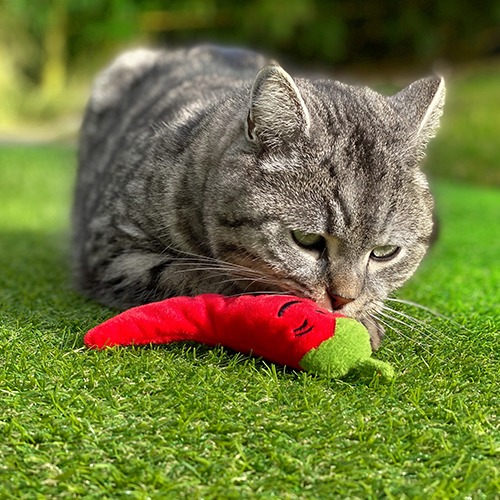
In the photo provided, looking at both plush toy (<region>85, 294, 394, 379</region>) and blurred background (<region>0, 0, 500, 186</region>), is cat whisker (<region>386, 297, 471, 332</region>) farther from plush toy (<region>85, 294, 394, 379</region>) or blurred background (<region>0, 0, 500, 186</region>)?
blurred background (<region>0, 0, 500, 186</region>)

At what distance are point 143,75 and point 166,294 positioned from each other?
1569mm

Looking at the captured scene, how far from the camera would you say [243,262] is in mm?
1629

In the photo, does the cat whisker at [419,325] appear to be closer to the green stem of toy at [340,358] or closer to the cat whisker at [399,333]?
the cat whisker at [399,333]

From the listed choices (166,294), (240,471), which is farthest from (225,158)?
(240,471)

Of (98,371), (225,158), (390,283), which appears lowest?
(98,371)

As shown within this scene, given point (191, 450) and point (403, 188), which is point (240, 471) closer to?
point (191, 450)

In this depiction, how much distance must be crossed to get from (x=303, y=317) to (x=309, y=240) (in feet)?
0.71

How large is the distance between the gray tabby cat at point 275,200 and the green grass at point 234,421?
196 millimetres

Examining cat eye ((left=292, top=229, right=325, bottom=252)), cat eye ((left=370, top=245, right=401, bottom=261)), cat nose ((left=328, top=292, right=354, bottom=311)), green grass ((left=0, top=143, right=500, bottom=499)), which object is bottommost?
green grass ((left=0, top=143, right=500, bottom=499))

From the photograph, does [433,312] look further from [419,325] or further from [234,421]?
[234,421]

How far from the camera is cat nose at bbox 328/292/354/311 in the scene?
4.97 feet

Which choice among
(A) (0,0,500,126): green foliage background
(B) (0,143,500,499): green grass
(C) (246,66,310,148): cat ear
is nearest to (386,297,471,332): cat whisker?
(B) (0,143,500,499): green grass

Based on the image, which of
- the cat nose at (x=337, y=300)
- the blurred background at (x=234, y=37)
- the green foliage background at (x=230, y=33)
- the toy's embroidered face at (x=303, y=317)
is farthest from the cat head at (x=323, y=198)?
the green foliage background at (x=230, y=33)

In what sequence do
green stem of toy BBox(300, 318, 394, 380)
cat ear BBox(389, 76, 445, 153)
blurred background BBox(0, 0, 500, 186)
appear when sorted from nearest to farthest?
1. green stem of toy BBox(300, 318, 394, 380)
2. cat ear BBox(389, 76, 445, 153)
3. blurred background BBox(0, 0, 500, 186)
